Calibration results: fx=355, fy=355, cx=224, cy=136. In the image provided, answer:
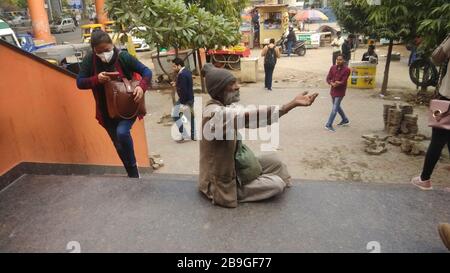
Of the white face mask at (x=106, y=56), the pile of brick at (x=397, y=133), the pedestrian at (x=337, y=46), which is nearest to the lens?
the white face mask at (x=106, y=56)

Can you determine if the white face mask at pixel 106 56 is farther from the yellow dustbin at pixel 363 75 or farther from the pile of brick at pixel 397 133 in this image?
the yellow dustbin at pixel 363 75

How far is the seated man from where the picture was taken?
90.8 inches

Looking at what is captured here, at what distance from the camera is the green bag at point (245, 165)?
2625 mm

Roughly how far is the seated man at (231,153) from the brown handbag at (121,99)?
875 mm

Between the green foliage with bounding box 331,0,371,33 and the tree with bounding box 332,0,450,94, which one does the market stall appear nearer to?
the green foliage with bounding box 331,0,371,33

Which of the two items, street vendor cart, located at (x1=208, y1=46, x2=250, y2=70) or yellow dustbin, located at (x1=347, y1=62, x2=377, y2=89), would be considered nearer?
yellow dustbin, located at (x1=347, y1=62, x2=377, y2=89)

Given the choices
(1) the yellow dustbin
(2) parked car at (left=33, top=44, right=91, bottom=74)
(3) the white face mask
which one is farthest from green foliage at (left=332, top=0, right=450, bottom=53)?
(2) parked car at (left=33, top=44, right=91, bottom=74)

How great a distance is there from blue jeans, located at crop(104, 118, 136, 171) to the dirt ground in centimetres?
234

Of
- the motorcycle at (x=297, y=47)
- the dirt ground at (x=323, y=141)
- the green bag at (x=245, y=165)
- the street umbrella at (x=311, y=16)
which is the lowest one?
the dirt ground at (x=323, y=141)

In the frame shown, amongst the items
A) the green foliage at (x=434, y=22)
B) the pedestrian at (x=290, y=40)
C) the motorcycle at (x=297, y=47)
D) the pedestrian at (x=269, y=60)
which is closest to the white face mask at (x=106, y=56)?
the green foliage at (x=434, y=22)

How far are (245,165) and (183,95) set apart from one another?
4301 mm

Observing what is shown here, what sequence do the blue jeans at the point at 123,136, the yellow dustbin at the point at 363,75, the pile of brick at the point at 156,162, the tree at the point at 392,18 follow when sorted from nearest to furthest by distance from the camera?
the blue jeans at the point at 123,136
the pile of brick at the point at 156,162
the tree at the point at 392,18
the yellow dustbin at the point at 363,75

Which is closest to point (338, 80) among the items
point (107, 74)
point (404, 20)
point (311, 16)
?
point (404, 20)

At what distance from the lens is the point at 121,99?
316 cm
